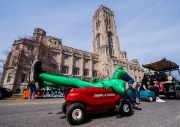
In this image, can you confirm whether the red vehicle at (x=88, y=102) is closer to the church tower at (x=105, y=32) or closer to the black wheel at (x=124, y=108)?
the black wheel at (x=124, y=108)

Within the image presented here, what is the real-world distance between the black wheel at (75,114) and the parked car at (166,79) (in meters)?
8.16

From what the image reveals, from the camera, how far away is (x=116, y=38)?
60.6m

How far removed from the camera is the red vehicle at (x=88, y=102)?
267cm

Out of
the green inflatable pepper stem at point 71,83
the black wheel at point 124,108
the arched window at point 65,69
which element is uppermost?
the arched window at point 65,69

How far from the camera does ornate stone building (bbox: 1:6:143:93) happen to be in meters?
25.7

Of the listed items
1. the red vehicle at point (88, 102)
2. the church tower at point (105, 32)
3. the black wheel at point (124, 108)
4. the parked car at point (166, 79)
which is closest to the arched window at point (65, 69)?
the church tower at point (105, 32)

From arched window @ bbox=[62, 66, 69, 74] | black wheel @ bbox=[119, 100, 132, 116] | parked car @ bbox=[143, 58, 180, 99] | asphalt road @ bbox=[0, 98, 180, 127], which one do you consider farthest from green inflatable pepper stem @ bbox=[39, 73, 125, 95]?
arched window @ bbox=[62, 66, 69, 74]

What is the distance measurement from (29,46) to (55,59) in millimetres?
11662

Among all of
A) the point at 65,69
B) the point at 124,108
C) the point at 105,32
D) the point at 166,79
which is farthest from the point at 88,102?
the point at 105,32

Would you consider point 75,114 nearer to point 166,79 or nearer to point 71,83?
point 71,83

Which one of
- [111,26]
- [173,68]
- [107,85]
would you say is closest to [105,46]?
[111,26]

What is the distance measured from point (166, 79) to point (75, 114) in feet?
29.8

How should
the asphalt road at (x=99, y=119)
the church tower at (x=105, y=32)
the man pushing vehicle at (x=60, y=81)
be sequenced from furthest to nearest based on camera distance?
the church tower at (x=105, y=32) → the man pushing vehicle at (x=60, y=81) → the asphalt road at (x=99, y=119)

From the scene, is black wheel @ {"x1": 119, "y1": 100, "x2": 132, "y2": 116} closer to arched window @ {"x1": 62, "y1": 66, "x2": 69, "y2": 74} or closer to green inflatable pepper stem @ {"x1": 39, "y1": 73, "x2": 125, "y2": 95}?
green inflatable pepper stem @ {"x1": 39, "y1": 73, "x2": 125, "y2": 95}
